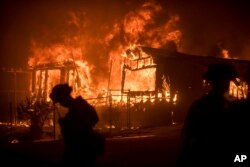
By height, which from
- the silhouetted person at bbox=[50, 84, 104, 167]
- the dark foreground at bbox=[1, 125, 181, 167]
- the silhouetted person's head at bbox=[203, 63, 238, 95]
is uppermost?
the silhouetted person's head at bbox=[203, 63, 238, 95]

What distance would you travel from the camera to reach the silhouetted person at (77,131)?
477cm

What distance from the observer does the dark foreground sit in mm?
9266

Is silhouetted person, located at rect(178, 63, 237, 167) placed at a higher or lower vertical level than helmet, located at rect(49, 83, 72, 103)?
lower

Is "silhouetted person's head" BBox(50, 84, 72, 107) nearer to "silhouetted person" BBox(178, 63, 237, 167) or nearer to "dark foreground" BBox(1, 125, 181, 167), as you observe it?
"silhouetted person" BBox(178, 63, 237, 167)

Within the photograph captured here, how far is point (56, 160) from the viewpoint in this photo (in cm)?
972

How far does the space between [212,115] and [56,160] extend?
662 centimetres

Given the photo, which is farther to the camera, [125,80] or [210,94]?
[125,80]

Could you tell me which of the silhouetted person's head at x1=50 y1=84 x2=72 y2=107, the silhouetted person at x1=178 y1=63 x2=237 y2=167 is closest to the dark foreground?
the silhouetted person's head at x1=50 y1=84 x2=72 y2=107

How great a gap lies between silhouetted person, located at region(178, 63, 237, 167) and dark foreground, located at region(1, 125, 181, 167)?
5.04m

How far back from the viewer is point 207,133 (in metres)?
3.75

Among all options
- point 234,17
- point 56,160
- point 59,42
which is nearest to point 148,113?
point 56,160

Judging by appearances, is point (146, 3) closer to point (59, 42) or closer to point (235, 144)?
point (59, 42)

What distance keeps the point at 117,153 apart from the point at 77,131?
577 centimetres

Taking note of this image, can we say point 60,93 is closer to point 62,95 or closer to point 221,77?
point 62,95
